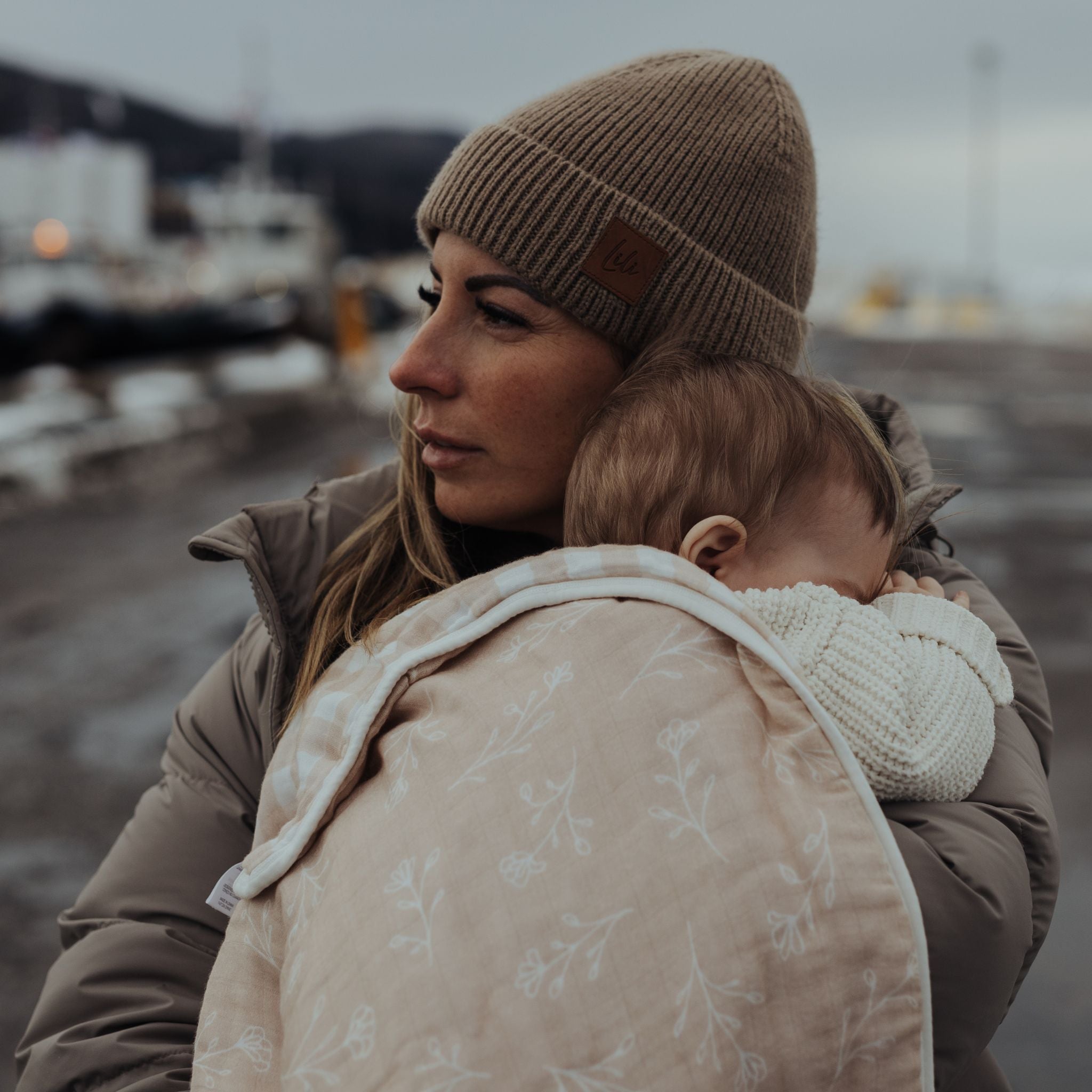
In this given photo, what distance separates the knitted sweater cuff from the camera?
142 cm

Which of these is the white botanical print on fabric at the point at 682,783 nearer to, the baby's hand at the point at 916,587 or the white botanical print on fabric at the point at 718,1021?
the white botanical print on fabric at the point at 718,1021

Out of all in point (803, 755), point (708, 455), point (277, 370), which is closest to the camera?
point (803, 755)

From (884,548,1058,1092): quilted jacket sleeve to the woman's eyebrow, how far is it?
2.88 ft

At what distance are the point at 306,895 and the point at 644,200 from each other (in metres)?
1.13

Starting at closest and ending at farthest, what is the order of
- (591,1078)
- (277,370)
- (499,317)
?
(591,1078), (499,317), (277,370)

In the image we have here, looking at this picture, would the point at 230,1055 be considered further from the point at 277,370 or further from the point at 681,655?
the point at 277,370

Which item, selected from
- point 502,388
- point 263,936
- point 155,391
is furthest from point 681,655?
point 155,391

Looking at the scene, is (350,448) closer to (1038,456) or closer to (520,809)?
(1038,456)

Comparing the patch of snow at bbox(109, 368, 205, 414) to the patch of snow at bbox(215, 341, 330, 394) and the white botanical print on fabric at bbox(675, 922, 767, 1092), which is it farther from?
the white botanical print on fabric at bbox(675, 922, 767, 1092)

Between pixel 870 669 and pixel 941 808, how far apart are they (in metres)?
0.17

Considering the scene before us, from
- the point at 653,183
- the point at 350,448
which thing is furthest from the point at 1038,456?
the point at 653,183

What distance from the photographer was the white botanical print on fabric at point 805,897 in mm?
1056

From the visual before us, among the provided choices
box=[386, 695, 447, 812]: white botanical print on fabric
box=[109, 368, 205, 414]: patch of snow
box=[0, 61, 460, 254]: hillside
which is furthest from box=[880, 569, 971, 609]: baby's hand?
box=[0, 61, 460, 254]: hillside

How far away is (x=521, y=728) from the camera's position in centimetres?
118
